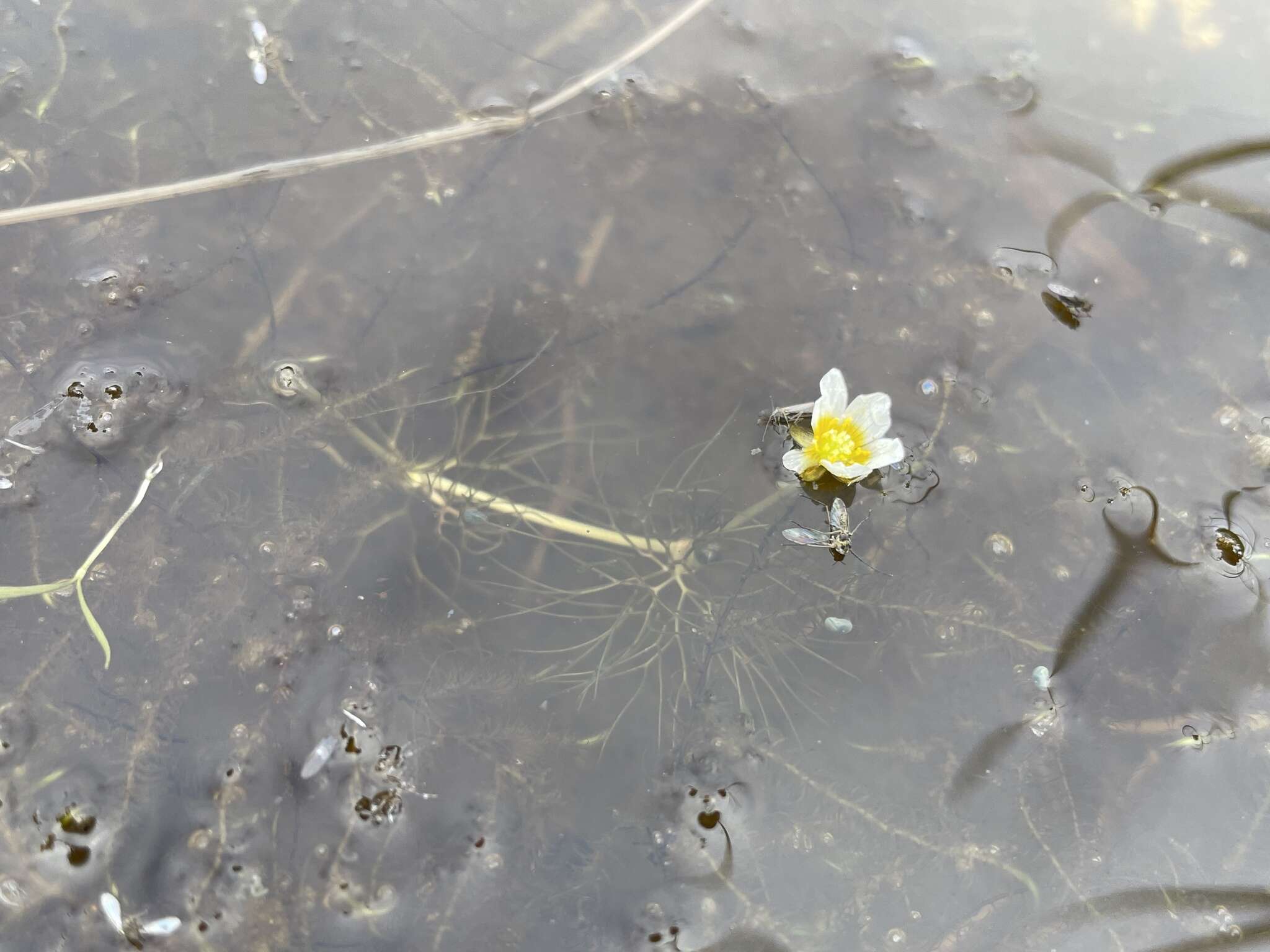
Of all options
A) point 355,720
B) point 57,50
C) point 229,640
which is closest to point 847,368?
point 355,720

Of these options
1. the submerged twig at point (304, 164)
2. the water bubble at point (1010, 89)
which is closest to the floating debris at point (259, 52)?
the submerged twig at point (304, 164)

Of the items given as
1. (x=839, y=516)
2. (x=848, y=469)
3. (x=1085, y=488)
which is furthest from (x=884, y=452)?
(x=1085, y=488)

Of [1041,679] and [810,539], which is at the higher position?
[810,539]

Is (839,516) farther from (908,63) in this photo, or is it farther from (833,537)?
(908,63)

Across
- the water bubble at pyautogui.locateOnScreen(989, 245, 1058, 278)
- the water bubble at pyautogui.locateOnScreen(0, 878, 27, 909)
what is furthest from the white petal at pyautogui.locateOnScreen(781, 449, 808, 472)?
the water bubble at pyautogui.locateOnScreen(0, 878, 27, 909)

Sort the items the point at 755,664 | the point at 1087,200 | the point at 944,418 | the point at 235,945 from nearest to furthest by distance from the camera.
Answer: the point at 235,945
the point at 755,664
the point at 944,418
the point at 1087,200

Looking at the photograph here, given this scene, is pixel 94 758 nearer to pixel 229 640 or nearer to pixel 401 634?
pixel 229 640

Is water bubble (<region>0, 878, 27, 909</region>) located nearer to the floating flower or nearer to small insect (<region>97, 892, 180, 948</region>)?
small insect (<region>97, 892, 180, 948</region>)
